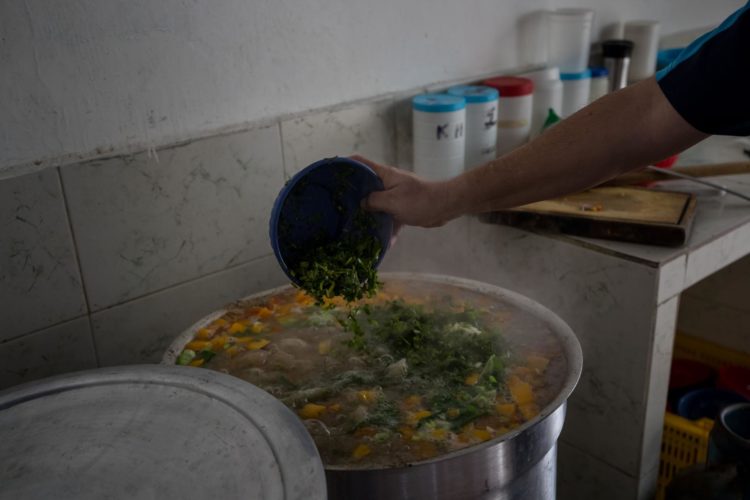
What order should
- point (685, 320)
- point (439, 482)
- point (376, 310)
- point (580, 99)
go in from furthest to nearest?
point (685, 320) → point (580, 99) → point (376, 310) → point (439, 482)

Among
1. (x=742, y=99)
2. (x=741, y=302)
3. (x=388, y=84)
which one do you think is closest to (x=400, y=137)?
(x=388, y=84)

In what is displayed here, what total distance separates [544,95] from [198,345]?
58.0 inches

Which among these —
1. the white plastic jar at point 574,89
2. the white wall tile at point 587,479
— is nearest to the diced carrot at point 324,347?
the white wall tile at point 587,479

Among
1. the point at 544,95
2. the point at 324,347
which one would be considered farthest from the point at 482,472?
the point at 544,95

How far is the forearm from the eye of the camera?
123 centimetres

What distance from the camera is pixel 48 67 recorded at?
144cm

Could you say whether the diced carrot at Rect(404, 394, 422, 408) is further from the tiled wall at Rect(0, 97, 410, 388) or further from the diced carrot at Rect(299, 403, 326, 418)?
the tiled wall at Rect(0, 97, 410, 388)

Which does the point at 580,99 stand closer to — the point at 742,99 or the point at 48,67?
the point at 742,99

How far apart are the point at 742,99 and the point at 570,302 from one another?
891mm

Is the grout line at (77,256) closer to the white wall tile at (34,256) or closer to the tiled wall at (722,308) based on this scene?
the white wall tile at (34,256)

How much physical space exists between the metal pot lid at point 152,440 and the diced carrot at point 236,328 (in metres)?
0.47

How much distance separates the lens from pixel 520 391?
1.35 m

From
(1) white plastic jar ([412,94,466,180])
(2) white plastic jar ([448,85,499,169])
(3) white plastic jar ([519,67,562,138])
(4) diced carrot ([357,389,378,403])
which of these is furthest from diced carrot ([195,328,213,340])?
(3) white plastic jar ([519,67,562,138])

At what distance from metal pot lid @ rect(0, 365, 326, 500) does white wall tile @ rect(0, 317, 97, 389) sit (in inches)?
20.4
